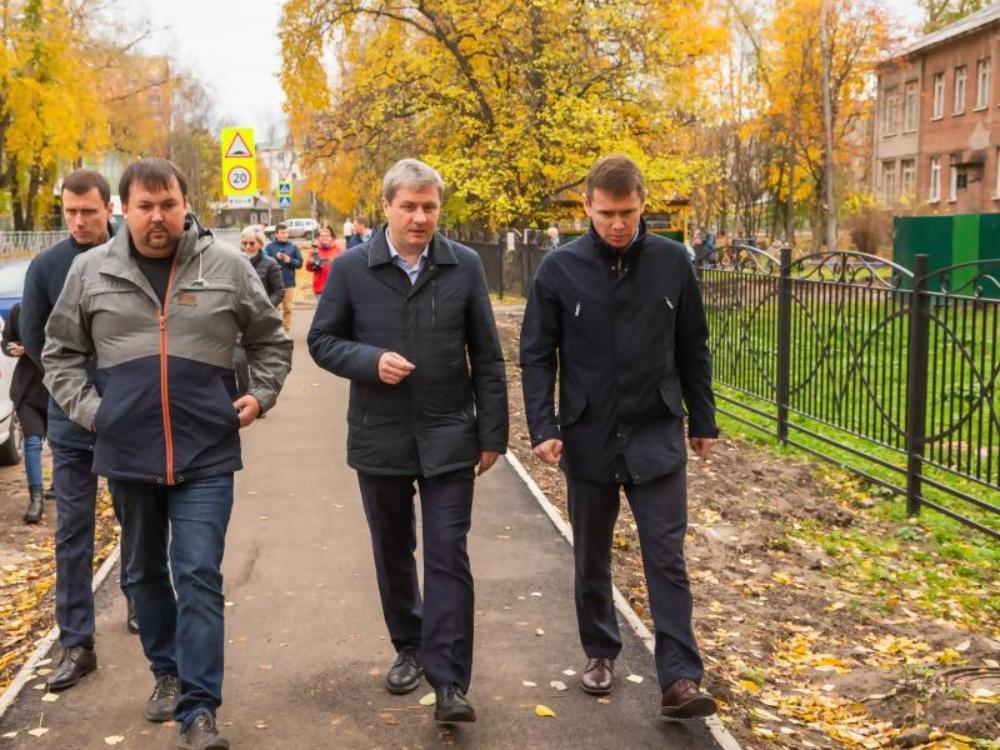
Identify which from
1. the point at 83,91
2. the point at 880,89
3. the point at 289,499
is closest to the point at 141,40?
the point at 83,91

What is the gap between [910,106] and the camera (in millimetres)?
51688

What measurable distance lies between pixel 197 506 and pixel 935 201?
47424 mm

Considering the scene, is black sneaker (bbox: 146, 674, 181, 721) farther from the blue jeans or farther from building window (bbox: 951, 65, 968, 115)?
building window (bbox: 951, 65, 968, 115)

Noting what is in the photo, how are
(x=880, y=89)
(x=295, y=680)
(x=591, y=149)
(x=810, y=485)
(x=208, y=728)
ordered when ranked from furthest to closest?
(x=880, y=89)
(x=591, y=149)
(x=810, y=485)
(x=295, y=680)
(x=208, y=728)

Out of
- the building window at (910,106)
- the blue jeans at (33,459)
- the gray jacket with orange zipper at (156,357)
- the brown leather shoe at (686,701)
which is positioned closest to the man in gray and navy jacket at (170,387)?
the gray jacket with orange zipper at (156,357)

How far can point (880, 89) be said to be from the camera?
54688 millimetres

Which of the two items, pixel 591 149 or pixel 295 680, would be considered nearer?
pixel 295 680

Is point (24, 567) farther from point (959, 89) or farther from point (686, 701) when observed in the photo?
point (959, 89)

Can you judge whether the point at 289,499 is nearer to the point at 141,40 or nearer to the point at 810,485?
the point at 810,485

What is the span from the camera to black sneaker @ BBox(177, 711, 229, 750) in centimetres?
427

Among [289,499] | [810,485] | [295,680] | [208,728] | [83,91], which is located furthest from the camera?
[83,91]

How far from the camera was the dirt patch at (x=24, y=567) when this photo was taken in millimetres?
6094

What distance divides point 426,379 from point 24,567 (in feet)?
13.6

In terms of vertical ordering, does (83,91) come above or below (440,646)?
above
